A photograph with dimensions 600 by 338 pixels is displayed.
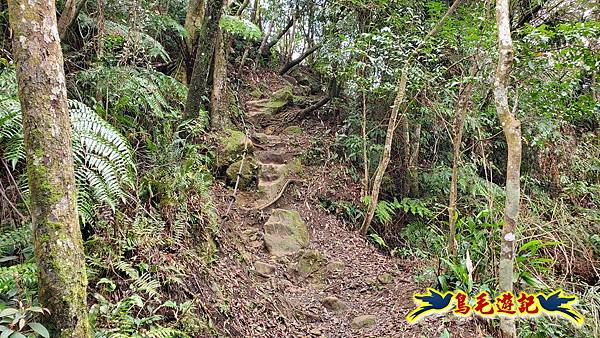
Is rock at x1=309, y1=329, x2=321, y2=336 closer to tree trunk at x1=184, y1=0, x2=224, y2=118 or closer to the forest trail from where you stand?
the forest trail

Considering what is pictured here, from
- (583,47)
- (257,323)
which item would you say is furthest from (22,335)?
(583,47)

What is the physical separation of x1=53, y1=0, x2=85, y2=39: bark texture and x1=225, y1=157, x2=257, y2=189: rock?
139 inches

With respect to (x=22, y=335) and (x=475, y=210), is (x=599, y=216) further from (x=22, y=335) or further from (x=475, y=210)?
(x=22, y=335)

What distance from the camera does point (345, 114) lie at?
965 cm

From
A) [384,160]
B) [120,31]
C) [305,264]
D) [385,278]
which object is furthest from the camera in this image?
[384,160]

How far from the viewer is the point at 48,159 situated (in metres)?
2.05

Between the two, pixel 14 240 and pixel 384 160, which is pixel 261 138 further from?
pixel 14 240

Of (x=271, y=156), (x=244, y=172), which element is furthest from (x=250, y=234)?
(x=271, y=156)

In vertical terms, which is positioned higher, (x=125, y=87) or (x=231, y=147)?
(x=125, y=87)

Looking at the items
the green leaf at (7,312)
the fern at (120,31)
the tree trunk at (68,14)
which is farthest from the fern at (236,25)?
the green leaf at (7,312)

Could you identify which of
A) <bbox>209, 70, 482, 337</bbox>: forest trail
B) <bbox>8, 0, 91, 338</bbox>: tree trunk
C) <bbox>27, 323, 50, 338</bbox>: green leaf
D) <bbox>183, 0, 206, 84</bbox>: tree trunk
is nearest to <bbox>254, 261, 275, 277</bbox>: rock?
<bbox>209, 70, 482, 337</bbox>: forest trail

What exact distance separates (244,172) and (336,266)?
245 centimetres

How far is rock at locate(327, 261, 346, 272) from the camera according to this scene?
6.10m

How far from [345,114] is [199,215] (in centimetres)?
603
